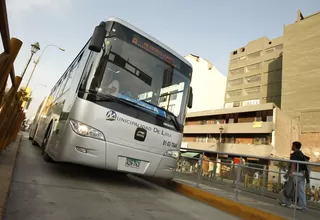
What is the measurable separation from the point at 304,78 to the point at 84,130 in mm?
42891

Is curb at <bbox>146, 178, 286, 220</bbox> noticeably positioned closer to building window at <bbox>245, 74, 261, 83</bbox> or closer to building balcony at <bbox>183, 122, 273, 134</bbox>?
building balcony at <bbox>183, 122, 273, 134</bbox>

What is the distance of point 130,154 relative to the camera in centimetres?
473

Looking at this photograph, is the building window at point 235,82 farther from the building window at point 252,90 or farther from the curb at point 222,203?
the curb at point 222,203

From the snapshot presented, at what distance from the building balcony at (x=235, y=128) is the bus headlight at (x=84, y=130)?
98.1ft

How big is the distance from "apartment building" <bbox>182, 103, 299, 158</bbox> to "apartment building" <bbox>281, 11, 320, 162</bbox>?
2.14 meters

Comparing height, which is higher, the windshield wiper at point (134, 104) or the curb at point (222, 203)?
the windshield wiper at point (134, 104)

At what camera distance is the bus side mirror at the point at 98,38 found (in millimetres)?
4484

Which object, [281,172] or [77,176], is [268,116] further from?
[77,176]

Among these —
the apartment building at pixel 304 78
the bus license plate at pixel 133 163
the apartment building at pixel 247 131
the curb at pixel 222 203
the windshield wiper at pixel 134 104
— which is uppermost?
the apartment building at pixel 304 78

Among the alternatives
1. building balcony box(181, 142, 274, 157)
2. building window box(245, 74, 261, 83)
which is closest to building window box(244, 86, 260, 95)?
building window box(245, 74, 261, 83)

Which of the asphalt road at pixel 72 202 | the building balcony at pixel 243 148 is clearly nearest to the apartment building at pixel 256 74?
the building balcony at pixel 243 148

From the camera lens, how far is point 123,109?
475 cm

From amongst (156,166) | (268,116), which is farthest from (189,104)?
(268,116)

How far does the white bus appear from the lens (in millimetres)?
4422
